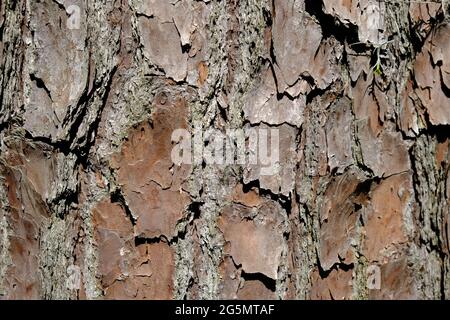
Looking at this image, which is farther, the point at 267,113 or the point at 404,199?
the point at 404,199

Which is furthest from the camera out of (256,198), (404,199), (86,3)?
(404,199)

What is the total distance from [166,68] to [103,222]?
1.21ft

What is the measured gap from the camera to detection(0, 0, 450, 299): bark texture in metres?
1.36

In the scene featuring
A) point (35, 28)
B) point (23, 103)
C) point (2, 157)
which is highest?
point (35, 28)

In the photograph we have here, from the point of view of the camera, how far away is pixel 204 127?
4.58ft

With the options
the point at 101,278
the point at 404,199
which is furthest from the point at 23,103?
the point at 404,199

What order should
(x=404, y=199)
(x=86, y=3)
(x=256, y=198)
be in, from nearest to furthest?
(x=86, y=3) → (x=256, y=198) → (x=404, y=199)

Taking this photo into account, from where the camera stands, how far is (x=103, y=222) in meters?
1.42

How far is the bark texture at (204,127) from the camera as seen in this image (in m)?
1.36

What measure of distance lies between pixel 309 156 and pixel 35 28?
659mm

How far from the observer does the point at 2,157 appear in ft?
4.56

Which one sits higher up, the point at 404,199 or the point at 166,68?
the point at 166,68

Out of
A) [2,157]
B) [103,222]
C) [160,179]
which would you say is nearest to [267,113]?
[160,179]
